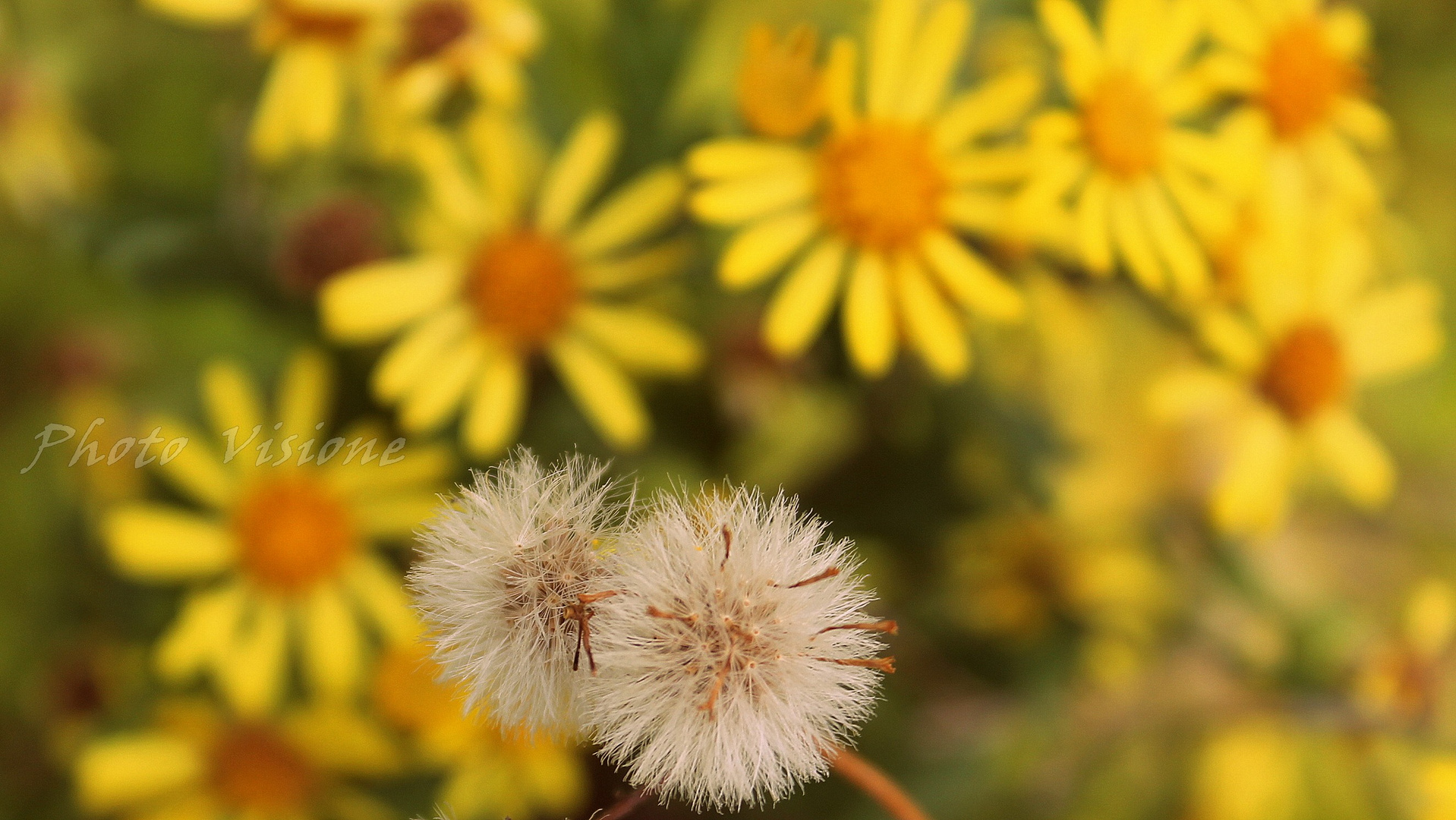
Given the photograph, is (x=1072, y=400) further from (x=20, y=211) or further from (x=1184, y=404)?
(x=20, y=211)

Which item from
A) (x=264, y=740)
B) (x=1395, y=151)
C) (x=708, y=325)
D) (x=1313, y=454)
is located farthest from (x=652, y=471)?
(x=1395, y=151)

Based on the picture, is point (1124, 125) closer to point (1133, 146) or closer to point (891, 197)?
point (1133, 146)

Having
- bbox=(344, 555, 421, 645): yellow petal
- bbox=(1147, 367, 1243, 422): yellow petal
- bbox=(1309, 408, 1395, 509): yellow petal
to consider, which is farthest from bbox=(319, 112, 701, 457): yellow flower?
bbox=(1309, 408, 1395, 509): yellow petal

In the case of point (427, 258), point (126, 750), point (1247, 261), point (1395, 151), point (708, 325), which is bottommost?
point (126, 750)

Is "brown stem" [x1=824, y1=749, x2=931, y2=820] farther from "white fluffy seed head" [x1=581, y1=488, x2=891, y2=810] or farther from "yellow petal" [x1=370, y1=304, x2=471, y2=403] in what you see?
"yellow petal" [x1=370, y1=304, x2=471, y2=403]

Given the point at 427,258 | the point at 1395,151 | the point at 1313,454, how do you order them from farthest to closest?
1. the point at 1395,151
2. the point at 1313,454
3. the point at 427,258

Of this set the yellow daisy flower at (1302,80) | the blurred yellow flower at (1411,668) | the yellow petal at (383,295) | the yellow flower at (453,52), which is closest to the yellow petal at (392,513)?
the yellow petal at (383,295)

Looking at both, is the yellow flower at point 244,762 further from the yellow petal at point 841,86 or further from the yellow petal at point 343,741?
the yellow petal at point 841,86
